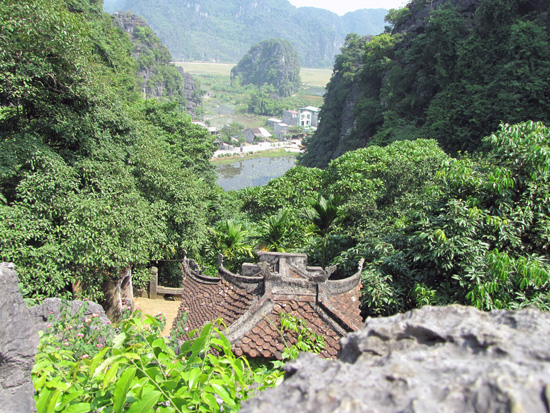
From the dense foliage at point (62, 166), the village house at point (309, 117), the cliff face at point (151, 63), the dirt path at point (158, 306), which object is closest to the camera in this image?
the dense foliage at point (62, 166)

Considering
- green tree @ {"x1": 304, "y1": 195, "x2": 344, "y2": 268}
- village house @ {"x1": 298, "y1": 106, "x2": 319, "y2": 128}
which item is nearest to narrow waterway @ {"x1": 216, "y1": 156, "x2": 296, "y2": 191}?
village house @ {"x1": 298, "y1": 106, "x2": 319, "y2": 128}

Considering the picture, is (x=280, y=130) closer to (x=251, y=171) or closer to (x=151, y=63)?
(x=251, y=171)

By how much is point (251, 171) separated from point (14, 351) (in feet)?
242

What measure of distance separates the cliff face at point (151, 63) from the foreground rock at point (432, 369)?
87462mm

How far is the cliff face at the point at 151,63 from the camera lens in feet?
287

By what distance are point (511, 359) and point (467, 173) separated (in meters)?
7.29

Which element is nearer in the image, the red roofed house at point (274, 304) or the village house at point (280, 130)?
the red roofed house at point (274, 304)

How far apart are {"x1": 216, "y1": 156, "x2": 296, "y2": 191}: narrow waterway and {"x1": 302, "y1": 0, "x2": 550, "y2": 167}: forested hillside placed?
27.8m

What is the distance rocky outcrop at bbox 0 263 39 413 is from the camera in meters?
2.88

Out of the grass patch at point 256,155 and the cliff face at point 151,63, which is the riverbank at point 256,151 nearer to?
the grass patch at point 256,155

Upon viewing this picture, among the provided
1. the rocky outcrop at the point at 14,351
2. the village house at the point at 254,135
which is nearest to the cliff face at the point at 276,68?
the village house at the point at 254,135

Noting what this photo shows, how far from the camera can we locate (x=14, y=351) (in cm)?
294

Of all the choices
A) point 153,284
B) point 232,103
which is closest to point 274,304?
point 153,284

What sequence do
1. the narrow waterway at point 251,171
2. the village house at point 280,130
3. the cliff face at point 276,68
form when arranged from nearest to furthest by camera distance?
the narrow waterway at point 251,171, the village house at point 280,130, the cliff face at point 276,68
